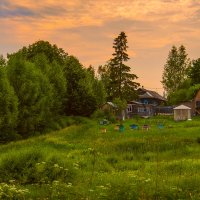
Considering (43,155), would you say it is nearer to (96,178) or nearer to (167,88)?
(96,178)

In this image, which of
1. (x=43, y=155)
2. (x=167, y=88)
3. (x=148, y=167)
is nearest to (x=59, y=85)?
(x=148, y=167)

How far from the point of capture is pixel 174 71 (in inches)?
4535

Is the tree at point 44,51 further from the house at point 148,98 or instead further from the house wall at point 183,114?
the house at point 148,98

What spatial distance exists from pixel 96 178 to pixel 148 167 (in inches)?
227

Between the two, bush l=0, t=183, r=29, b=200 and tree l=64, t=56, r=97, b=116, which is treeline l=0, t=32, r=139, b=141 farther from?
bush l=0, t=183, r=29, b=200

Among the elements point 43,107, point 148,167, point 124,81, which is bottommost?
point 148,167

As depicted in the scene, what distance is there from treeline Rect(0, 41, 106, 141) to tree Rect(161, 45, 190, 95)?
42297 mm

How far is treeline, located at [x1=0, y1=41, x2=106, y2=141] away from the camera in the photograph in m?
44.7

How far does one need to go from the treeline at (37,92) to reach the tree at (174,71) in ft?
139

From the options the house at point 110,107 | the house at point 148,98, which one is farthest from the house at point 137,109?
the house at point 148,98

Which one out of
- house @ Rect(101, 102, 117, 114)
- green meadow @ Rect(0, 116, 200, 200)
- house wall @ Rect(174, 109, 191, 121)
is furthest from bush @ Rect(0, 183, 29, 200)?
house @ Rect(101, 102, 117, 114)

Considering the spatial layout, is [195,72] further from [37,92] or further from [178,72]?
[37,92]

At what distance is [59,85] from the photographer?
6284 cm

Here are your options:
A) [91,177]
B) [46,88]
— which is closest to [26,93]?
[46,88]
